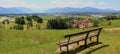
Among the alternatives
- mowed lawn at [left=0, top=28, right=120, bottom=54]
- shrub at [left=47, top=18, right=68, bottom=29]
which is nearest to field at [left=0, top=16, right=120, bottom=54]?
mowed lawn at [left=0, top=28, right=120, bottom=54]

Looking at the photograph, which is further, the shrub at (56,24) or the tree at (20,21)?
the tree at (20,21)

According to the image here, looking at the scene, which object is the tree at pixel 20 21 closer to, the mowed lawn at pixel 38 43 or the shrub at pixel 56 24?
the shrub at pixel 56 24

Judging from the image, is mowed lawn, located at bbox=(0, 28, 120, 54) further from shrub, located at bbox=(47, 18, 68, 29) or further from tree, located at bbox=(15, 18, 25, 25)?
tree, located at bbox=(15, 18, 25, 25)

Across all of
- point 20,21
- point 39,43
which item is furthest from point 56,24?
point 39,43

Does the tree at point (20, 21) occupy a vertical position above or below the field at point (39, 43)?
below

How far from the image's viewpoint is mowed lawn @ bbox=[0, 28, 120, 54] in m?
14.0

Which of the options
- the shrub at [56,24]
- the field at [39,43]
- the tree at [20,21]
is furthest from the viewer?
the tree at [20,21]

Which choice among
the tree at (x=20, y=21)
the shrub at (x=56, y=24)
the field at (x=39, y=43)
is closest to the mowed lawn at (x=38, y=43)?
the field at (x=39, y=43)

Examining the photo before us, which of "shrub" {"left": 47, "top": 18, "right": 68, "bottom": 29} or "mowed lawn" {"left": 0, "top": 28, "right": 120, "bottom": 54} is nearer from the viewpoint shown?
"mowed lawn" {"left": 0, "top": 28, "right": 120, "bottom": 54}

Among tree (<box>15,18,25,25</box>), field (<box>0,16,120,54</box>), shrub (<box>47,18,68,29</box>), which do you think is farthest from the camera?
tree (<box>15,18,25,25</box>)

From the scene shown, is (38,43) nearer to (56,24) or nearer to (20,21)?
(56,24)

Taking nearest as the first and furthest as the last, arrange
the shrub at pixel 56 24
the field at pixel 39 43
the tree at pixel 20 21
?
the field at pixel 39 43, the shrub at pixel 56 24, the tree at pixel 20 21

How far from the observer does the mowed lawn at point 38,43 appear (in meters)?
14.0

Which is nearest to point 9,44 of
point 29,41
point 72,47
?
point 29,41
